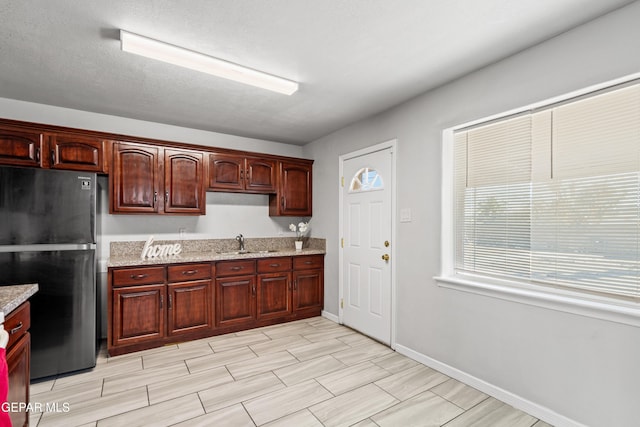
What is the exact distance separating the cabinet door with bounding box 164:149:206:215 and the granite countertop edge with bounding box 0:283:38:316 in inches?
70.5

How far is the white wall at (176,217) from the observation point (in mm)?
3273

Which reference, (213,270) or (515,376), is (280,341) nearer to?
(213,270)

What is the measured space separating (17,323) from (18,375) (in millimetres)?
268

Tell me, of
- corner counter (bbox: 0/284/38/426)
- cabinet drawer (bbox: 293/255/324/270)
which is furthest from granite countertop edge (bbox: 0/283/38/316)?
cabinet drawer (bbox: 293/255/324/270)

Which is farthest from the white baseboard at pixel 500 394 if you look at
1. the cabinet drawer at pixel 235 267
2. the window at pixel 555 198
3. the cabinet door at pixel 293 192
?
the cabinet door at pixel 293 192

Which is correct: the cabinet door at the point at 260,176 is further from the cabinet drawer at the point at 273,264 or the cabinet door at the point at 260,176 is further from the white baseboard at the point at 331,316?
the white baseboard at the point at 331,316

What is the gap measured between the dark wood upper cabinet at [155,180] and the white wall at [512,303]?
A: 2.15 meters

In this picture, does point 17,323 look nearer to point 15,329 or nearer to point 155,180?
point 15,329

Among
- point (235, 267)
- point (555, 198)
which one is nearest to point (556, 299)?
point (555, 198)

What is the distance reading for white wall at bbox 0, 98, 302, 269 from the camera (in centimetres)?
327

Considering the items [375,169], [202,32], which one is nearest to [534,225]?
[375,169]

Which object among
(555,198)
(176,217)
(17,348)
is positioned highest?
(555,198)

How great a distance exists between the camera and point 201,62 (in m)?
2.29

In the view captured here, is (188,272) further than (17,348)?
Yes
